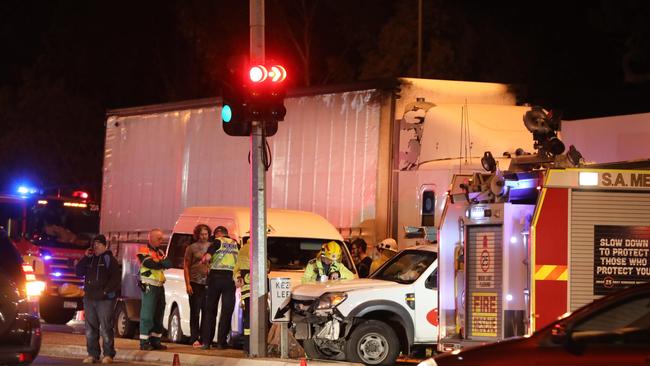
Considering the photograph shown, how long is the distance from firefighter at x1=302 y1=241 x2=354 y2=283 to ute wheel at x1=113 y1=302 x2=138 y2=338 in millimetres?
5371

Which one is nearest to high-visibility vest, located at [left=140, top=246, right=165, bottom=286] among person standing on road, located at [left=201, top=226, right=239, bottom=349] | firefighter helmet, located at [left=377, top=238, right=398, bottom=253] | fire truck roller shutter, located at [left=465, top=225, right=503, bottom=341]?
person standing on road, located at [left=201, top=226, right=239, bottom=349]

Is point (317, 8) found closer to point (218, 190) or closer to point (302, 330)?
point (218, 190)

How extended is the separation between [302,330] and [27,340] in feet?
16.3

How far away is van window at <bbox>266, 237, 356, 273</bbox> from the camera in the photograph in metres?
18.0

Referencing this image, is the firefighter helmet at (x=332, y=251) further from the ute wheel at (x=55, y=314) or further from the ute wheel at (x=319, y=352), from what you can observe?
the ute wheel at (x=55, y=314)

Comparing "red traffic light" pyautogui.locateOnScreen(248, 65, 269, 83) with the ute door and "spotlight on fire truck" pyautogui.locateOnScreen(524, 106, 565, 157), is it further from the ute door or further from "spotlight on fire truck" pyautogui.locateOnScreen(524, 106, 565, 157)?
"spotlight on fire truck" pyautogui.locateOnScreen(524, 106, 565, 157)

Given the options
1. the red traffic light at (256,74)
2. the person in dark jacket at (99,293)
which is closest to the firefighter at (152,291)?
the person in dark jacket at (99,293)

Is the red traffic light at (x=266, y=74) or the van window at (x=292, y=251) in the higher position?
the red traffic light at (x=266, y=74)

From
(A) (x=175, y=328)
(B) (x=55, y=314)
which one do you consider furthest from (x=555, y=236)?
(B) (x=55, y=314)

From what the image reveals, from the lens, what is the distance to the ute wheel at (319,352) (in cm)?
1550

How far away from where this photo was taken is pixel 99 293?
15.9 metres

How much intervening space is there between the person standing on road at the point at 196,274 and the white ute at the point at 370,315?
297 centimetres

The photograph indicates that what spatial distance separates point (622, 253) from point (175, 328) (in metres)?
9.01

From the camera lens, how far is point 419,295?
50.4 ft
